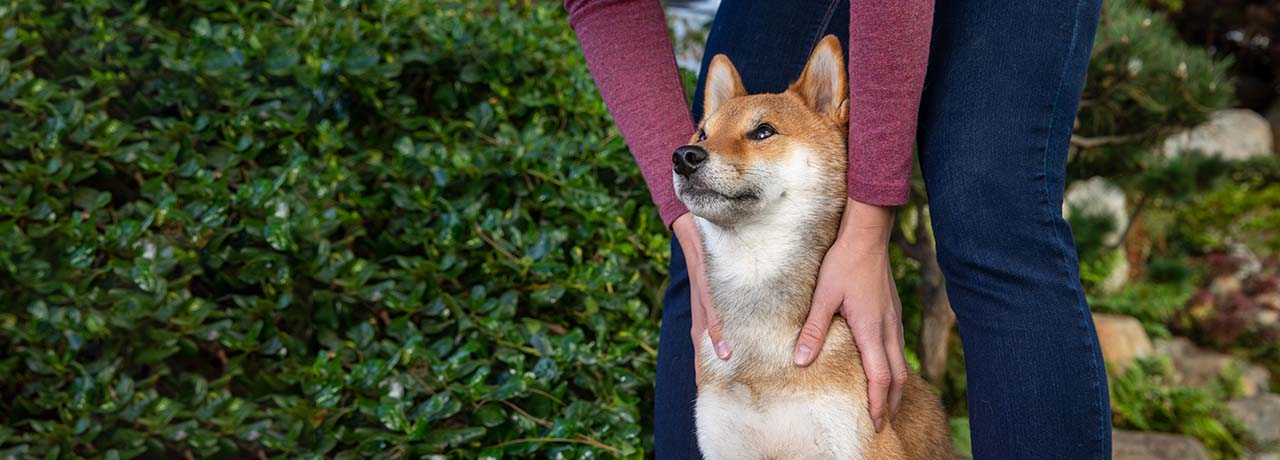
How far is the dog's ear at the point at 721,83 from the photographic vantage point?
1.71 m

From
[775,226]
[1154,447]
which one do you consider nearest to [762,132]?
[775,226]

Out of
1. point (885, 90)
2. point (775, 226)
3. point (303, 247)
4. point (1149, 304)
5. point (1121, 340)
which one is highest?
point (885, 90)

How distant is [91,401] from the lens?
2.39 metres

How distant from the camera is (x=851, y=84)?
1.47m

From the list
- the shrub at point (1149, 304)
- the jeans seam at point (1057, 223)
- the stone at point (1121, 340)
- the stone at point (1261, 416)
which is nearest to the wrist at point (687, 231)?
the jeans seam at point (1057, 223)

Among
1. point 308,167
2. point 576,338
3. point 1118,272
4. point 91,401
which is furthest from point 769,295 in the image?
point 1118,272

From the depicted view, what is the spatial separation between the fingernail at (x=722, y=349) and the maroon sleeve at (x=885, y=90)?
319 millimetres

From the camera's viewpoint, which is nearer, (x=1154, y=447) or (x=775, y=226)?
(x=775, y=226)

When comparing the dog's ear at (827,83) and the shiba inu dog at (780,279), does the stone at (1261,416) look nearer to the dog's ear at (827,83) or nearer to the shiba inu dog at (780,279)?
the shiba inu dog at (780,279)

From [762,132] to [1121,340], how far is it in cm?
470

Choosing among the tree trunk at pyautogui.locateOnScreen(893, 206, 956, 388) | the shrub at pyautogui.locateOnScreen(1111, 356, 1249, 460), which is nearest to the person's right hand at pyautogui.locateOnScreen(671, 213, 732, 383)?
the tree trunk at pyautogui.locateOnScreen(893, 206, 956, 388)

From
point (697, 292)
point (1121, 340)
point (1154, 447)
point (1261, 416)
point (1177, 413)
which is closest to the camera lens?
point (697, 292)

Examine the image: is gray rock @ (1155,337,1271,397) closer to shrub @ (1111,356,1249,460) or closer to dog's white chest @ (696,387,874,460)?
shrub @ (1111,356,1249,460)

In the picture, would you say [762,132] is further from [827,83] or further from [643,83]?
[643,83]
